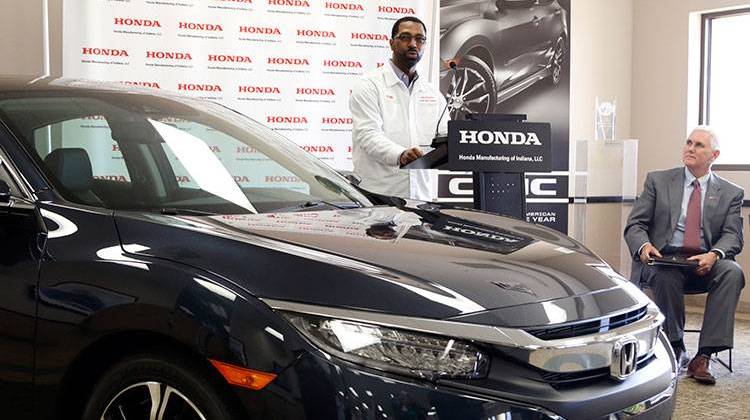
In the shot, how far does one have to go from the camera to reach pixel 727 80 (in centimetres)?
716

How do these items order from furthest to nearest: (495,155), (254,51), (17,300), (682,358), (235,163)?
(254,51) < (682,358) < (495,155) < (235,163) < (17,300)

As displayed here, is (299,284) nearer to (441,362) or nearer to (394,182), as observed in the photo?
(441,362)

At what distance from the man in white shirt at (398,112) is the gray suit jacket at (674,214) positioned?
3.81 ft

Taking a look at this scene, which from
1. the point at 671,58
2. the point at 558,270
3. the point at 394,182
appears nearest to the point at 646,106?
the point at 671,58

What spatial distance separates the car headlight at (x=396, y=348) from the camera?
163 cm

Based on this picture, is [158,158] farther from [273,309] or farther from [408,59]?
[408,59]

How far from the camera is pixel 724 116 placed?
717 centimetres

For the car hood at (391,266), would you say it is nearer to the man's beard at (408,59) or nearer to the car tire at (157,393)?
the car tire at (157,393)

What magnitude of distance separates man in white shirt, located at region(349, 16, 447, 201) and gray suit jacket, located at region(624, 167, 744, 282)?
3.81 ft

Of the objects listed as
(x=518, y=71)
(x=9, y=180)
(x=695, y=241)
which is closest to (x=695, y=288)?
(x=695, y=241)

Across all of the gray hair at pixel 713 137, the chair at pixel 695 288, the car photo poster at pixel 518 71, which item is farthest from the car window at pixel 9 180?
the car photo poster at pixel 518 71

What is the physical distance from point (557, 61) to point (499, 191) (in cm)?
351

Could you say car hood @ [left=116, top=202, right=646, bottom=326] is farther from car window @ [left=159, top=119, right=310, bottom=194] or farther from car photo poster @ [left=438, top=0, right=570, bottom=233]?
car photo poster @ [left=438, top=0, right=570, bottom=233]

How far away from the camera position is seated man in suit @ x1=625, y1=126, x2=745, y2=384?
168 inches
